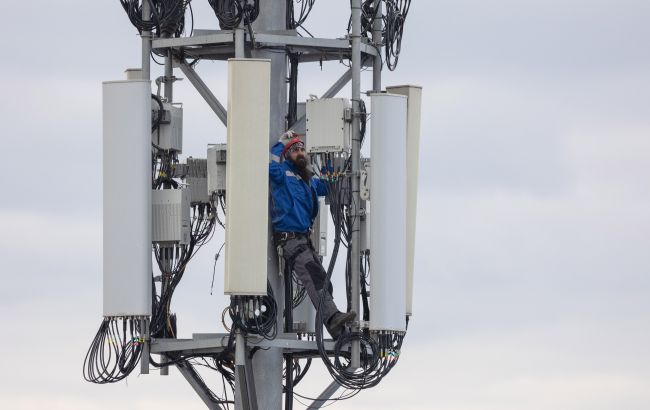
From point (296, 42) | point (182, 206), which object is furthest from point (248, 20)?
point (182, 206)

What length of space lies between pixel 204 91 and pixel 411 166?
3105 mm

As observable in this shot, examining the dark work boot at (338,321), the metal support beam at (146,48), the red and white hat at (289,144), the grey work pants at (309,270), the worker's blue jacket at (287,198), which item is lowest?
the dark work boot at (338,321)

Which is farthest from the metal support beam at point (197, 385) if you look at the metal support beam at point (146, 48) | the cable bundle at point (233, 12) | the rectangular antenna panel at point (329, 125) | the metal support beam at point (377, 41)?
the cable bundle at point (233, 12)

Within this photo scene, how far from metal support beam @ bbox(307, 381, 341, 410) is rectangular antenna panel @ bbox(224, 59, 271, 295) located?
2.45 meters

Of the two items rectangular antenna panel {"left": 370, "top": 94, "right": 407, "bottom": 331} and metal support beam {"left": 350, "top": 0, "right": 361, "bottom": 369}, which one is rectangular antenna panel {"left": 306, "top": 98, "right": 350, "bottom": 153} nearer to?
metal support beam {"left": 350, "top": 0, "right": 361, "bottom": 369}

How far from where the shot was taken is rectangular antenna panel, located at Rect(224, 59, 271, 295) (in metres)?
29.3

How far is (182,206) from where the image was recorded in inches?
1209

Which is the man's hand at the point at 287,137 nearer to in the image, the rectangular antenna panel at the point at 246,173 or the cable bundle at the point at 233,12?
the rectangular antenna panel at the point at 246,173

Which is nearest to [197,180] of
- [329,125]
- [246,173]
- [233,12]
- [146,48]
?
[146,48]

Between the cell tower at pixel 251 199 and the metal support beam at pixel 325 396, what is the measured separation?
0.03 metres

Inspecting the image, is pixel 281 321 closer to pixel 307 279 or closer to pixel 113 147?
pixel 307 279

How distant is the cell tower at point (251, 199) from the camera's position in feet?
96.6

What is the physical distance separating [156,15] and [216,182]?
2469mm

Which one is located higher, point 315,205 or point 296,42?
point 296,42
